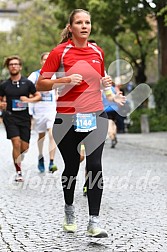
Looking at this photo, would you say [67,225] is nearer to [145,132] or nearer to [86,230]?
[86,230]

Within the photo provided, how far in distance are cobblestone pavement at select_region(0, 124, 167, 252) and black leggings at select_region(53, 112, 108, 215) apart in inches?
14.6

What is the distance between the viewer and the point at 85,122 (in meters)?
5.75

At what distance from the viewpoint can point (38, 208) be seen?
7.55 metres

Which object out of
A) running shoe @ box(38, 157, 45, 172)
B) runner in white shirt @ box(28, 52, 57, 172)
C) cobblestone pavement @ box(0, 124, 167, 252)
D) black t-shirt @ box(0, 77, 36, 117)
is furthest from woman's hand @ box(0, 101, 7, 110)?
running shoe @ box(38, 157, 45, 172)

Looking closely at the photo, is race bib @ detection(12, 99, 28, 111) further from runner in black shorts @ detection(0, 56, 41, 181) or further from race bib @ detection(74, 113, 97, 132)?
race bib @ detection(74, 113, 97, 132)

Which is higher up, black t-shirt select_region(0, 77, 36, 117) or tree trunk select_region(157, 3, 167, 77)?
tree trunk select_region(157, 3, 167, 77)

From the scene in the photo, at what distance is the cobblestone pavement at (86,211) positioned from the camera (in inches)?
218

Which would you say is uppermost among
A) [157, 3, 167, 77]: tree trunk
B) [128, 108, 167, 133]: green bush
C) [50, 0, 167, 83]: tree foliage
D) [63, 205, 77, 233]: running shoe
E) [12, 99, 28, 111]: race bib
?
[50, 0, 167, 83]: tree foliage

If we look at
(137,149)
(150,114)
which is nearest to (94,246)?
(137,149)

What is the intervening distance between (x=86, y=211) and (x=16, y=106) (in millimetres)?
3492

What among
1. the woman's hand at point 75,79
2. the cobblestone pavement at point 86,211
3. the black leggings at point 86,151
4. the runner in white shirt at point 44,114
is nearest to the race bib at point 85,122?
the black leggings at point 86,151

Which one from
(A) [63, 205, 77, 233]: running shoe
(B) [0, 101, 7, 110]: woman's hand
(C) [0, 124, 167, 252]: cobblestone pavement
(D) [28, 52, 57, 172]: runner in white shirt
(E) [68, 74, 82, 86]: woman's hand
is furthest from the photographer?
(D) [28, 52, 57, 172]: runner in white shirt

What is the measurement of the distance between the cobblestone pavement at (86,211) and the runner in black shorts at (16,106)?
0.58 metres

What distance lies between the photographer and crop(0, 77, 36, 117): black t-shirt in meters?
10.3
